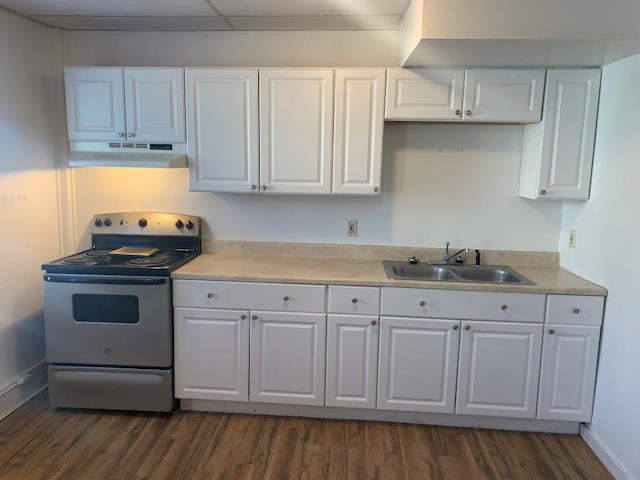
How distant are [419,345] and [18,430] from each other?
2.27m

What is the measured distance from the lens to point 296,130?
9.28ft

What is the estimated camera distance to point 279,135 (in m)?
2.84

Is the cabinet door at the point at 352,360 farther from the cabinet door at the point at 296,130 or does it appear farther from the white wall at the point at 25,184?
A: the white wall at the point at 25,184

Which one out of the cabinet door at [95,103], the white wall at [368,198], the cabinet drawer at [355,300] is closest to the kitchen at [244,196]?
the white wall at [368,198]

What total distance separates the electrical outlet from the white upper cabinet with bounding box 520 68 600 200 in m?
1.10

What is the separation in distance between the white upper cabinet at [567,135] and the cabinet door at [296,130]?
1206 mm

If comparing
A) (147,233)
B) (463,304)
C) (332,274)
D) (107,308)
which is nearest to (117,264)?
(107,308)

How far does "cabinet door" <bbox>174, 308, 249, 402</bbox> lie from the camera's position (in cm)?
275

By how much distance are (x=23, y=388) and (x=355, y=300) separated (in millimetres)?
2111

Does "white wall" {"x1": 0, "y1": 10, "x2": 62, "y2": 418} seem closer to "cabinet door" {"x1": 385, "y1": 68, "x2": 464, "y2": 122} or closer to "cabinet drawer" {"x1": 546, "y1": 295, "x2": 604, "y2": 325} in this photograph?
"cabinet door" {"x1": 385, "y1": 68, "x2": 464, "y2": 122}

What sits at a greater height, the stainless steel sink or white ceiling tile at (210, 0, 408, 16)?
white ceiling tile at (210, 0, 408, 16)

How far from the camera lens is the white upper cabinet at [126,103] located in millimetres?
2842

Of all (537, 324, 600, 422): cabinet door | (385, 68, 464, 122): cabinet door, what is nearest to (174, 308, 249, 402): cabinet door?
(385, 68, 464, 122): cabinet door

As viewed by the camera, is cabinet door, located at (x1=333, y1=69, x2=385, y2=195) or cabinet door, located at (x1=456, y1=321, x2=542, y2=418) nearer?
cabinet door, located at (x1=456, y1=321, x2=542, y2=418)
